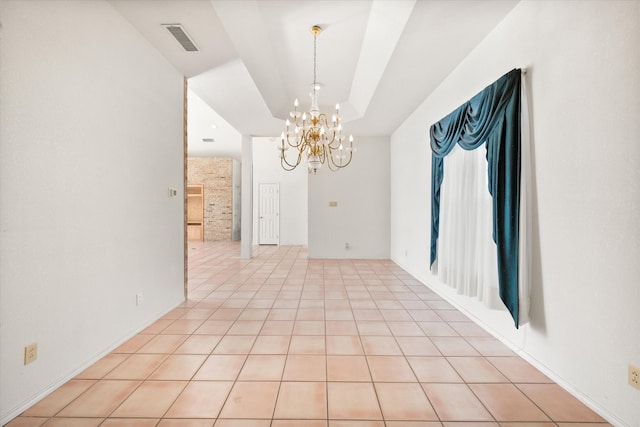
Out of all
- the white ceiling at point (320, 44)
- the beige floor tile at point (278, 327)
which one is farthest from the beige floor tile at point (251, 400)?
the white ceiling at point (320, 44)

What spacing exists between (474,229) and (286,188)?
7651 millimetres

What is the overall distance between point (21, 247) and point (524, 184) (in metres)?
3.35

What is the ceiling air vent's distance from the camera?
2.86m

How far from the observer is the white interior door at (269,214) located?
1016 cm

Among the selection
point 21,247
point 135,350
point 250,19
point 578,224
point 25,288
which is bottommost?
point 135,350

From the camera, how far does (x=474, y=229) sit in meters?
3.08

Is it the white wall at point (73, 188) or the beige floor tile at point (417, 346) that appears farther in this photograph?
the beige floor tile at point (417, 346)

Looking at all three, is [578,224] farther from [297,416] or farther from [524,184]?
[297,416]

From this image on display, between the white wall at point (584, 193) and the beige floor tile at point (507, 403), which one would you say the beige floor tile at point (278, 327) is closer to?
the beige floor tile at point (507, 403)

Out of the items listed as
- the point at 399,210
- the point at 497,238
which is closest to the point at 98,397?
the point at 497,238

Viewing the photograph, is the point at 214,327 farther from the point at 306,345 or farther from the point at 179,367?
the point at 306,345

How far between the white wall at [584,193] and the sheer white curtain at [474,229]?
0.08 metres

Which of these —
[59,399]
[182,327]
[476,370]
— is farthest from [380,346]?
[59,399]

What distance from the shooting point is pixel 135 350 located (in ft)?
8.54
